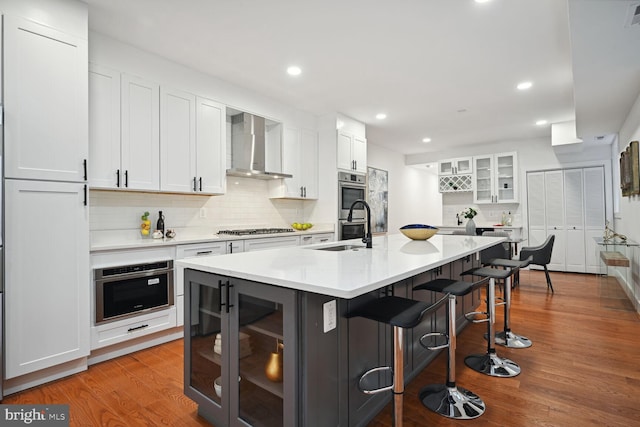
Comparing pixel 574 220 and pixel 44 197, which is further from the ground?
pixel 44 197

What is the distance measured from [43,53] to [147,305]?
6.77ft

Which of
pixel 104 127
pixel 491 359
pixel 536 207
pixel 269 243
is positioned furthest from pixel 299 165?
pixel 536 207

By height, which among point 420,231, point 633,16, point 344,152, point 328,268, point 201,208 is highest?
point 633,16

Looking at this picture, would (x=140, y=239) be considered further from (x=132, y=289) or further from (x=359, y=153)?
(x=359, y=153)

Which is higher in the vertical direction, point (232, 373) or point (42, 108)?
point (42, 108)

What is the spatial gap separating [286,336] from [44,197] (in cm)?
208

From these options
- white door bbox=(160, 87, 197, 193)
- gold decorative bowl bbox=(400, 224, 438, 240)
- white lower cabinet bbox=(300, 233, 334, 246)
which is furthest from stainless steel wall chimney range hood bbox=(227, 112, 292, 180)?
gold decorative bowl bbox=(400, 224, 438, 240)

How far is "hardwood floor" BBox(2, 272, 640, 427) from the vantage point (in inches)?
74.5

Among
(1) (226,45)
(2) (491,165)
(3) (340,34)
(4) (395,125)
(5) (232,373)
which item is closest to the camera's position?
(5) (232,373)

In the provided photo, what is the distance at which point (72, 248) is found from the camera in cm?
245

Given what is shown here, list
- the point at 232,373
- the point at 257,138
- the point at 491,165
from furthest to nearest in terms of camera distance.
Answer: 1. the point at 491,165
2. the point at 257,138
3. the point at 232,373

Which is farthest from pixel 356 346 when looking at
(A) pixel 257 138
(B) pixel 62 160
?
(A) pixel 257 138

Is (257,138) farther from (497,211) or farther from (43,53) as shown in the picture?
(497,211)

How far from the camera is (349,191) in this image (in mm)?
5281
